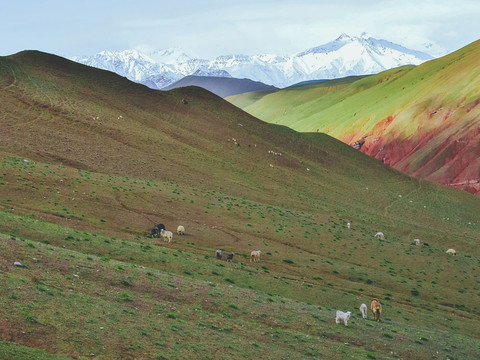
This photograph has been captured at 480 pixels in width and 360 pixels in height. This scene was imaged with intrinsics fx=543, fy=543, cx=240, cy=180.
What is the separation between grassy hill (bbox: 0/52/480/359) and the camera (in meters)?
24.5

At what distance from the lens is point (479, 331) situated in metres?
39.2

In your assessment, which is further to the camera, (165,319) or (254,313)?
(254,313)

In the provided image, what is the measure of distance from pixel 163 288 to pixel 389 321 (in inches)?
609

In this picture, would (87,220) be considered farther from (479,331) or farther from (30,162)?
(479,331)

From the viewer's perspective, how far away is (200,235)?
51.9m

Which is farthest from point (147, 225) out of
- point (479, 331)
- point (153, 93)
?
point (153, 93)

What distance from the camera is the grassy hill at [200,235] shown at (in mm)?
24484

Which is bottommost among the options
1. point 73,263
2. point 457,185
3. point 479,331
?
point 479,331

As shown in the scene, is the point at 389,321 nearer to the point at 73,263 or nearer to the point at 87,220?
the point at 73,263

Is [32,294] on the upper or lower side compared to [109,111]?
lower

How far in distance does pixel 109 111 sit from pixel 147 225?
171 ft

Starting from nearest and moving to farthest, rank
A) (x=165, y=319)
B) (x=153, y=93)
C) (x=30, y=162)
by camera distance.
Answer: (x=165, y=319), (x=30, y=162), (x=153, y=93)

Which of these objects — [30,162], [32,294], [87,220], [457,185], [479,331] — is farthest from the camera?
[457,185]

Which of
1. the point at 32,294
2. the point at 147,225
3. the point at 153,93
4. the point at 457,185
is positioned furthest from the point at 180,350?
the point at 457,185
